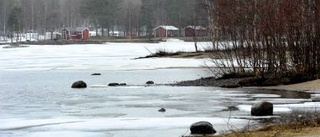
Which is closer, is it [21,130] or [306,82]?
[21,130]

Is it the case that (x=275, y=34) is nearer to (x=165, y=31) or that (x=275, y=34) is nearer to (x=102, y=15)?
(x=165, y=31)

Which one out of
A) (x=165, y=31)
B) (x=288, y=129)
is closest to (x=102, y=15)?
(x=165, y=31)

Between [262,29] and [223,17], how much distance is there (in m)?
2.30

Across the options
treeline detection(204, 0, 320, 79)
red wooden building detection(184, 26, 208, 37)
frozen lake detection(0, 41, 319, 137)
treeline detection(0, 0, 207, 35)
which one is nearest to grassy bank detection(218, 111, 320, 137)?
frozen lake detection(0, 41, 319, 137)

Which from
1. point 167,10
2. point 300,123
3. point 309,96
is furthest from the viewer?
point 167,10

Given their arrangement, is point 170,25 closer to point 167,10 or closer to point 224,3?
point 167,10

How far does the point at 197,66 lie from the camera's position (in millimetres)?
45281

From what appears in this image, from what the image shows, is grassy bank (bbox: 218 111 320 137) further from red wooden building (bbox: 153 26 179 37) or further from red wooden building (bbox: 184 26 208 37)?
red wooden building (bbox: 153 26 179 37)

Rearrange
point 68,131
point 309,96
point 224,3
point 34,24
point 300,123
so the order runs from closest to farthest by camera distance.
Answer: point 300,123
point 68,131
point 309,96
point 224,3
point 34,24

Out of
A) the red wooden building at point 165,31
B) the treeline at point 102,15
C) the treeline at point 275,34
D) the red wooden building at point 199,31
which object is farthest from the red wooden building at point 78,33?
the treeline at point 275,34

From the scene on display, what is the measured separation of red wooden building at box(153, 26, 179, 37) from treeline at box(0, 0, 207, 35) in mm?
1472

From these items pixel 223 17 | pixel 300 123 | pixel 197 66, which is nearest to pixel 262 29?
pixel 223 17

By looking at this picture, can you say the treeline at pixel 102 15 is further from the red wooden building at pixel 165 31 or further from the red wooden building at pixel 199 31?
the red wooden building at pixel 199 31

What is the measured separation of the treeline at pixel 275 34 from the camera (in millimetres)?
27891
